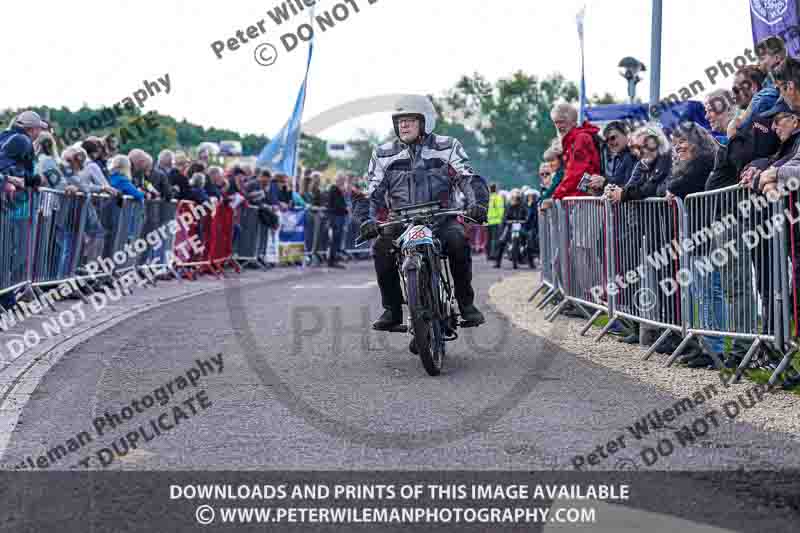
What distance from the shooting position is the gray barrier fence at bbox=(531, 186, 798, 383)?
7.68 m

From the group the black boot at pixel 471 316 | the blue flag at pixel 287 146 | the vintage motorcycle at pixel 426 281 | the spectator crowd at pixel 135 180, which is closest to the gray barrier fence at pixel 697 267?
the black boot at pixel 471 316

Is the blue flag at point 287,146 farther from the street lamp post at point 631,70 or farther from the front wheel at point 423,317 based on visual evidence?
the front wheel at point 423,317

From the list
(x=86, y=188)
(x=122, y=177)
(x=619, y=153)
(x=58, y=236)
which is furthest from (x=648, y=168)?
(x=122, y=177)

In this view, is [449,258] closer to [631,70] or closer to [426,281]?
[426,281]

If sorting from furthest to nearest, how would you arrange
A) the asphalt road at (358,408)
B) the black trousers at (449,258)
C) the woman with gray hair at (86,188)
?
the woman with gray hair at (86,188), the black trousers at (449,258), the asphalt road at (358,408)

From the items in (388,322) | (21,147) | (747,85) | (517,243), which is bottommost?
(517,243)

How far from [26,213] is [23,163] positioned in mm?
507

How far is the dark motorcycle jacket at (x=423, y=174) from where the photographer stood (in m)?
9.02

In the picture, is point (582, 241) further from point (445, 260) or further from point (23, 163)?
point (23, 163)

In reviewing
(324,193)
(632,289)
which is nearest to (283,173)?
(324,193)

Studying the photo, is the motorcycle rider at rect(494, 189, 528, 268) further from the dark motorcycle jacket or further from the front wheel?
the front wheel

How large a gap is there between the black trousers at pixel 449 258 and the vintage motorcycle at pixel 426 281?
0.19 ft

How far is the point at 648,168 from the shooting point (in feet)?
33.5

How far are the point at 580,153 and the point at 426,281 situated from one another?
4.39 metres
